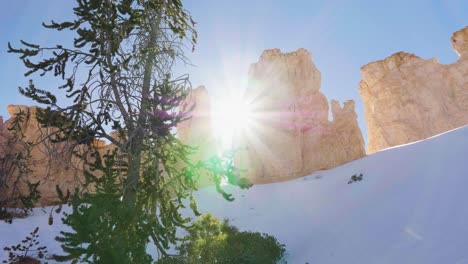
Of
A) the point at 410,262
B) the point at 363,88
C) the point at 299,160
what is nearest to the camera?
the point at 410,262

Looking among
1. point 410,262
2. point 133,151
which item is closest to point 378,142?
point 410,262

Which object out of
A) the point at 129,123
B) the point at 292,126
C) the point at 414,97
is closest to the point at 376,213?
the point at 129,123

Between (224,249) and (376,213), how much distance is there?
6656 mm

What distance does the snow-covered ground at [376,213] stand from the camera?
9891mm

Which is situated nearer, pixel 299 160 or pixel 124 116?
pixel 124 116

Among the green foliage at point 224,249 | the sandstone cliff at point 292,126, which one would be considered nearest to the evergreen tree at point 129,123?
the green foliage at point 224,249

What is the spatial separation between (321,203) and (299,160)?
13899 millimetres

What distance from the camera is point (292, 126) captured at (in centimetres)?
3409

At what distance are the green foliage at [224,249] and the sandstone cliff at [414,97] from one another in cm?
3696

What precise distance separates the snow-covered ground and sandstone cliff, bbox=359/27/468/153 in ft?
86.1

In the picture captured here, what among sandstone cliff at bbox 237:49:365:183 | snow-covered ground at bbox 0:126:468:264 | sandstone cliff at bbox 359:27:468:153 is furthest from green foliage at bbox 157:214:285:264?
sandstone cliff at bbox 359:27:468:153

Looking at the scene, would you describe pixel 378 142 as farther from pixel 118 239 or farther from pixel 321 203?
pixel 118 239

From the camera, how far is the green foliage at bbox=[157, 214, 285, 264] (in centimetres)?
1156

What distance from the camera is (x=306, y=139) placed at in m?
33.9
